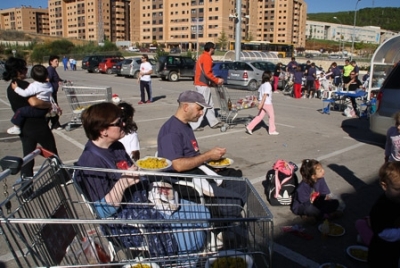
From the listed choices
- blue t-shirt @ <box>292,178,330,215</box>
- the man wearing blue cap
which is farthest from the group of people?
blue t-shirt @ <box>292,178,330,215</box>

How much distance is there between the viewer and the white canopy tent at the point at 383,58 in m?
13.2

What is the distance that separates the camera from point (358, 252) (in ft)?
12.3

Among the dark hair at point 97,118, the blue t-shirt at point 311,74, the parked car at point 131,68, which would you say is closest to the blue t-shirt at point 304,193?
the dark hair at point 97,118

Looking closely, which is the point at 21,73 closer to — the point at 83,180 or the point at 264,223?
the point at 83,180

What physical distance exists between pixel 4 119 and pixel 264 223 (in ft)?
37.6

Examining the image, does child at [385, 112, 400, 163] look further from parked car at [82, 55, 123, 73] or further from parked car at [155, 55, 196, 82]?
parked car at [82, 55, 123, 73]

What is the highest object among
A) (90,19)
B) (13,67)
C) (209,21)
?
(90,19)

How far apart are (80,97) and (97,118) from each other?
24.4 feet

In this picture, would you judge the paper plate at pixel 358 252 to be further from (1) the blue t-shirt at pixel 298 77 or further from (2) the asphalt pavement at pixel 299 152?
(1) the blue t-shirt at pixel 298 77

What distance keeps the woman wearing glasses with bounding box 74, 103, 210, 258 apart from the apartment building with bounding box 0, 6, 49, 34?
183967 mm

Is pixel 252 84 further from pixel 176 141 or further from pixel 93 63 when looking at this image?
pixel 93 63

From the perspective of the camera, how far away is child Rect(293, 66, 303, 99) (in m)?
17.7

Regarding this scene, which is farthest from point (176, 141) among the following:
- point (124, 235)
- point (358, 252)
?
point (358, 252)

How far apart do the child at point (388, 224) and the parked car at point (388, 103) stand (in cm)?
500
